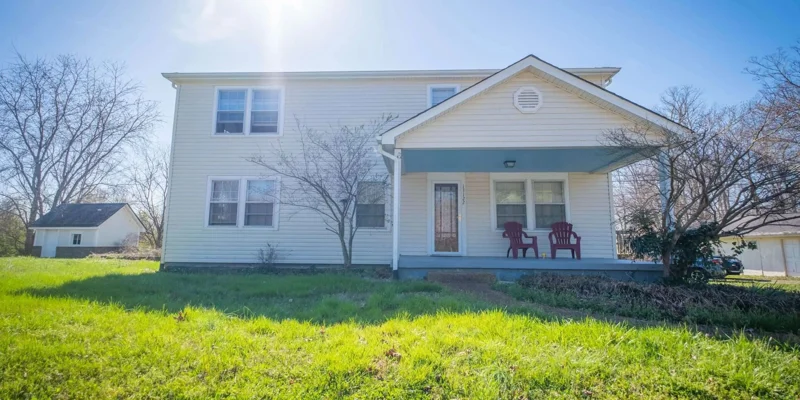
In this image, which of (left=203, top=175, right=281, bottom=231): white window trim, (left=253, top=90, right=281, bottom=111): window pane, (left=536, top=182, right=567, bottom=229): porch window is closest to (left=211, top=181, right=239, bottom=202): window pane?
(left=203, top=175, right=281, bottom=231): white window trim

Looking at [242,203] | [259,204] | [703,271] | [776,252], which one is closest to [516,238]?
[703,271]

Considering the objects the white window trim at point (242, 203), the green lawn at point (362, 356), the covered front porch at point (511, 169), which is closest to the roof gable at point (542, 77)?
the covered front porch at point (511, 169)

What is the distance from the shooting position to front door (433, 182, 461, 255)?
966 centimetres

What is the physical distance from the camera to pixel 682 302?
458cm

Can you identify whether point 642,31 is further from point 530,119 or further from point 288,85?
point 288,85

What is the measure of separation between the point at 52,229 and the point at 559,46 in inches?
1271

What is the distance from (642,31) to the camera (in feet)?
28.7

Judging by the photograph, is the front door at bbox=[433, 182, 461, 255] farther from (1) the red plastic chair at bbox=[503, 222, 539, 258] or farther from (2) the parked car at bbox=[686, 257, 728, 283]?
(2) the parked car at bbox=[686, 257, 728, 283]

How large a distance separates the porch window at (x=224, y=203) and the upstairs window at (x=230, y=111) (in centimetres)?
156

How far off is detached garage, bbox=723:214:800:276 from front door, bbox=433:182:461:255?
1623 cm

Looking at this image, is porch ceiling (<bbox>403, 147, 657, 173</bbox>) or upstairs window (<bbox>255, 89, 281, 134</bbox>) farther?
upstairs window (<bbox>255, 89, 281, 134</bbox>)

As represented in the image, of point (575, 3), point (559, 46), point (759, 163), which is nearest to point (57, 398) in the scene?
point (759, 163)

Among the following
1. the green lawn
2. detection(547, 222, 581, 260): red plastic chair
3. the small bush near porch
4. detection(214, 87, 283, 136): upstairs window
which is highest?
detection(214, 87, 283, 136): upstairs window

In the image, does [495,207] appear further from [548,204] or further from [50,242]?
[50,242]
